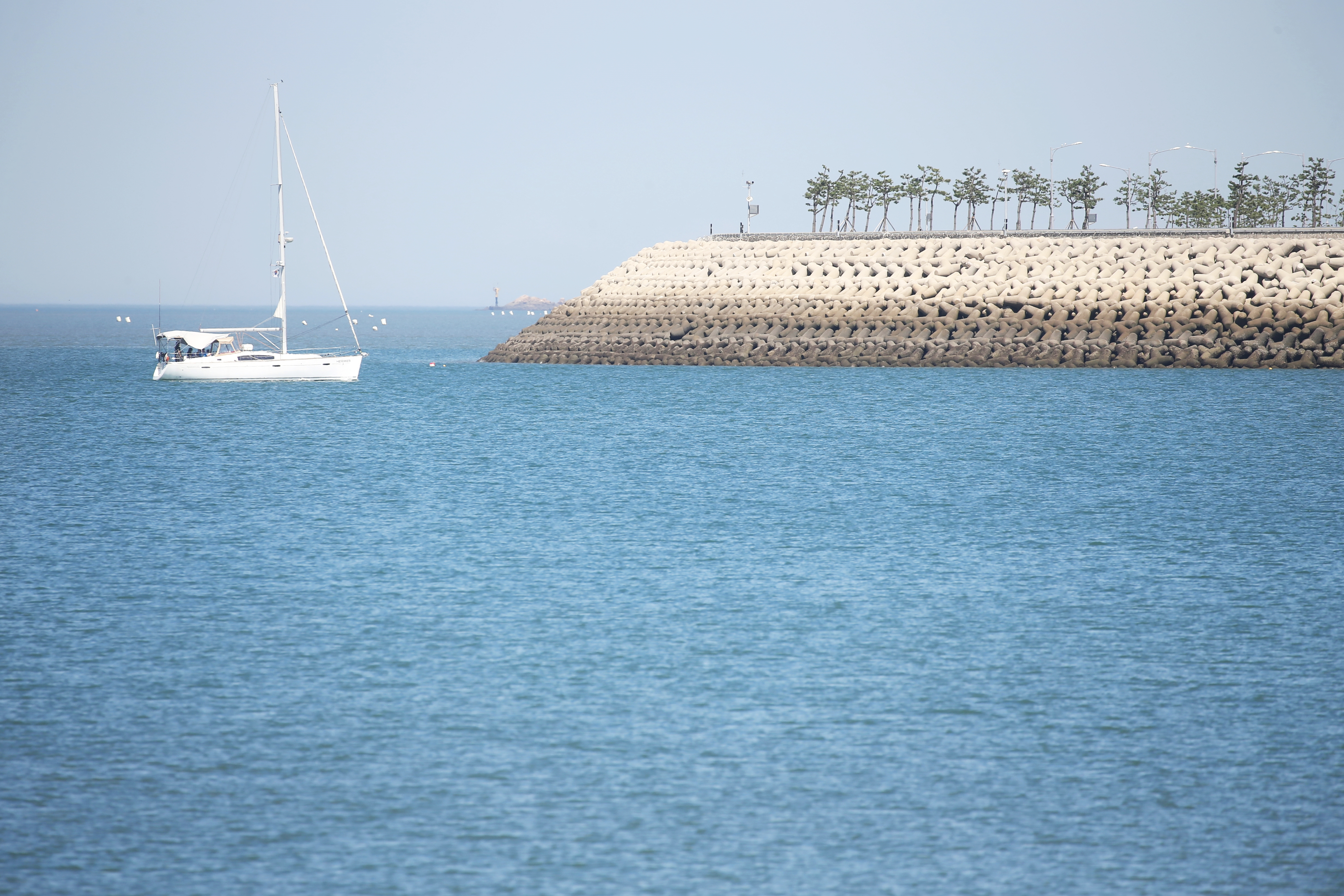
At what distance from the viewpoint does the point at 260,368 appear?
205 feet

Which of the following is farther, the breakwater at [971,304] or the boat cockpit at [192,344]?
the breakwater at [971,304]

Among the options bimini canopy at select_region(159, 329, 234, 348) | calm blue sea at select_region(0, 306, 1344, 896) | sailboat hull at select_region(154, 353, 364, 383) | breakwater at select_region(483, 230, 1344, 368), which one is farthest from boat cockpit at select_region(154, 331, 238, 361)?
calm blue sea at select_region(0, 306, 1344, 896)

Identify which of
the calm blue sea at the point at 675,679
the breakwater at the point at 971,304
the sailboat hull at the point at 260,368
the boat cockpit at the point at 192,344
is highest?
the breakwater at the point at 971,304

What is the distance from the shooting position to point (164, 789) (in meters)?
11.2

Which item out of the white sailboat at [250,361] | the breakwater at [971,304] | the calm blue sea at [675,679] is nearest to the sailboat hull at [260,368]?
the white sailboat at [250,361]

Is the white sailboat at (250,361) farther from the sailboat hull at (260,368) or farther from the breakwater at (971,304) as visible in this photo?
the breakwater at (971,304)

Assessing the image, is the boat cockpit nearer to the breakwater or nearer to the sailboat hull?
the sailboat hull

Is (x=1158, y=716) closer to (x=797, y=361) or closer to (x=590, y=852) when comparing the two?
(x=590, y=852)

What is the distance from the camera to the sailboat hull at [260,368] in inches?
2470

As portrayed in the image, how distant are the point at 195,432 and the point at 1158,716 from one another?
126 feet

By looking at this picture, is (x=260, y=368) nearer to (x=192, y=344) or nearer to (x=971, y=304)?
(x=192, y=344)

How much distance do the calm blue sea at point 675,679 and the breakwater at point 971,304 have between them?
35092 mm

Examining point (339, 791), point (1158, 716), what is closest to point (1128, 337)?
point (1158, 716)

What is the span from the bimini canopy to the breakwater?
23.3 metres
